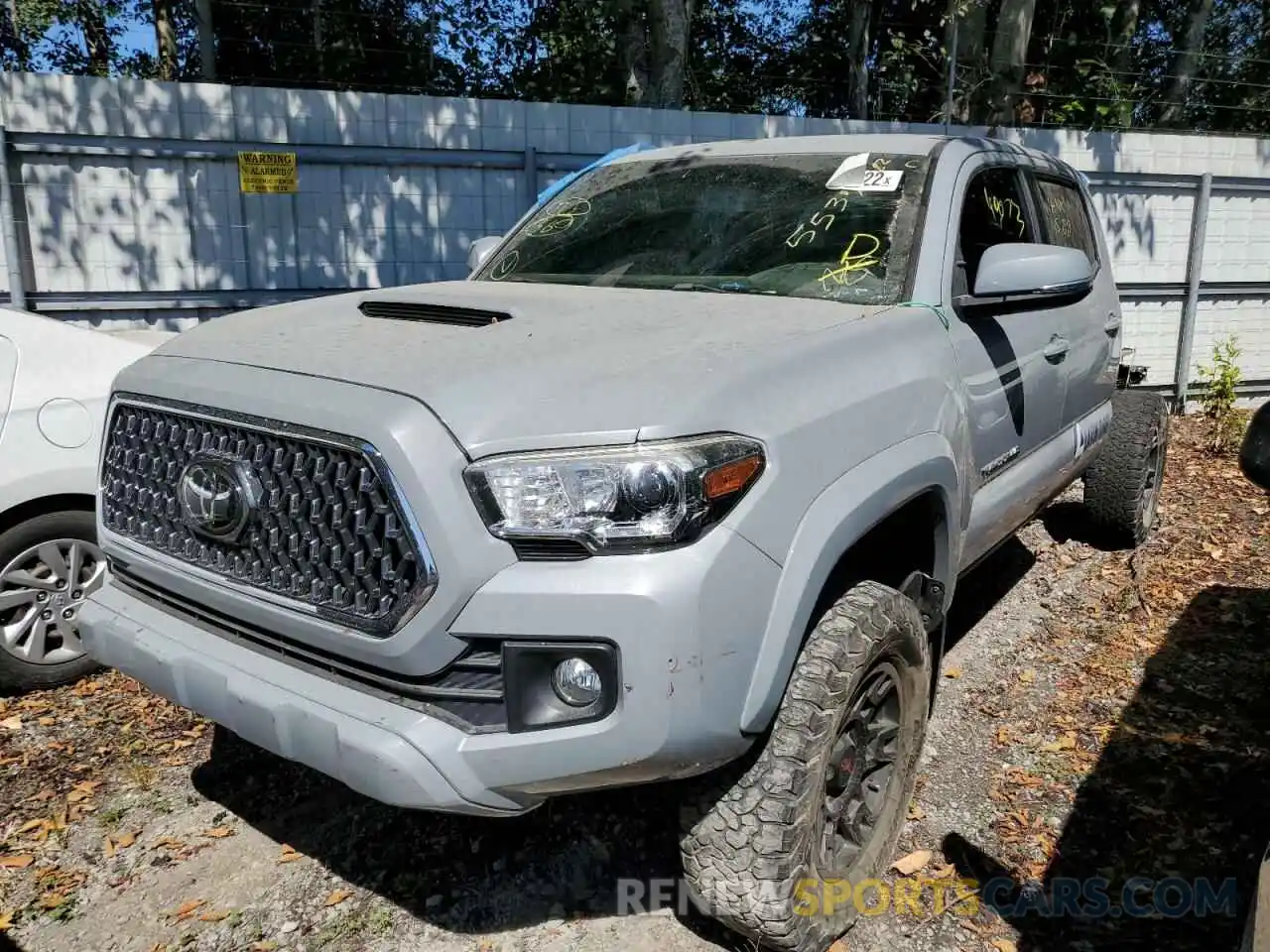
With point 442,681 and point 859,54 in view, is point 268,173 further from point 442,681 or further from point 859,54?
point 859,54

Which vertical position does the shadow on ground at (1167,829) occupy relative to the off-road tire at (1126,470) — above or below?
below

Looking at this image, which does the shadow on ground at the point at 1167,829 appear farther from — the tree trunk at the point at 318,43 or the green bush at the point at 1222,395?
the tree trunk at the point at 318,43

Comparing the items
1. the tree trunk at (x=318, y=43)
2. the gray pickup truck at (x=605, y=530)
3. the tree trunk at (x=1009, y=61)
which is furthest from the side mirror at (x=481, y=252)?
the tree trunk at (x=318, y=43)

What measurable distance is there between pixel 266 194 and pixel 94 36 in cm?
1574

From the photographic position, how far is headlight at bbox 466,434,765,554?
78.9 inches

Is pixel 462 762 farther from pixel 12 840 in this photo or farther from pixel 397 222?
pixel 397 222

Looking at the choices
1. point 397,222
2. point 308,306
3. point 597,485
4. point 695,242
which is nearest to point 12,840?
point 308,306

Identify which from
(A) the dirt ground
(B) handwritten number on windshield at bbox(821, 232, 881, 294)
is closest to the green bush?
(A) the dirt ground

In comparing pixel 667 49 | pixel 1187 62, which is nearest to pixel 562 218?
pixel 667 49

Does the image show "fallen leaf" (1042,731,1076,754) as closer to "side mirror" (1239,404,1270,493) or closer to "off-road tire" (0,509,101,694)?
"side mirror" (1239,404,1270,493)

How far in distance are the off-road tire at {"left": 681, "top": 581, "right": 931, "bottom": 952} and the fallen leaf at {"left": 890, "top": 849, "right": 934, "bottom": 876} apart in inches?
19.1

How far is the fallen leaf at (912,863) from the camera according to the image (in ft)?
9.45

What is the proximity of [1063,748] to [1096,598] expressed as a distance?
5.22ft

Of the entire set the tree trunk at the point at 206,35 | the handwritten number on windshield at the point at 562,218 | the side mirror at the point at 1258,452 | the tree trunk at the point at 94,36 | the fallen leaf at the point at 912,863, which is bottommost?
the fallen leaf at the point at 912,863
